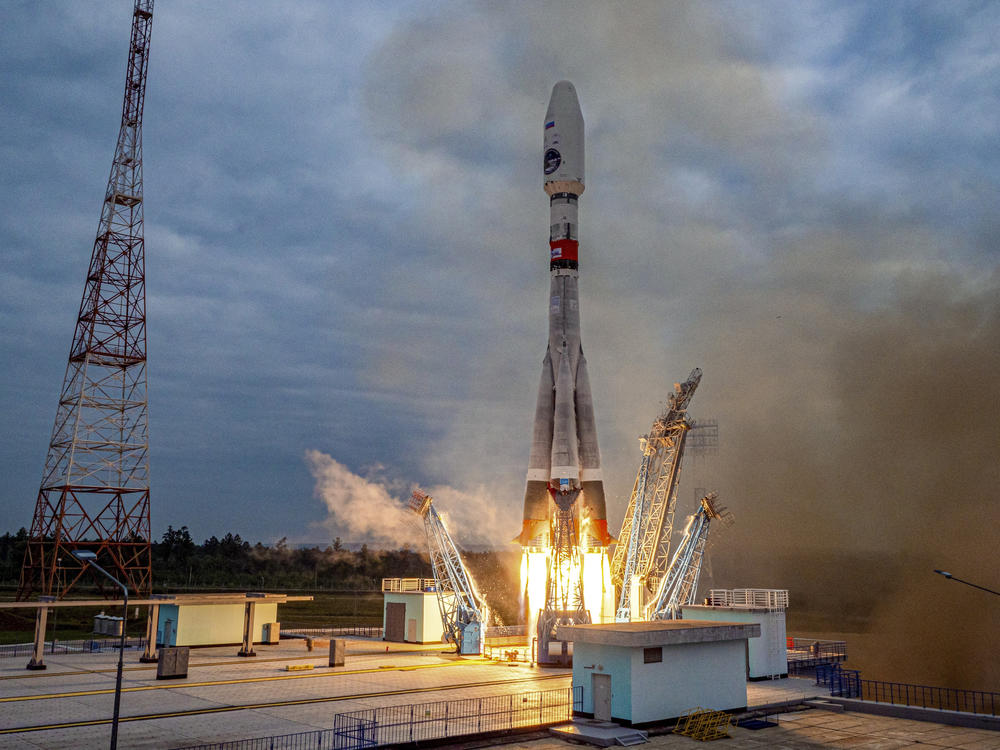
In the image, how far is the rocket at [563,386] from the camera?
5506cm

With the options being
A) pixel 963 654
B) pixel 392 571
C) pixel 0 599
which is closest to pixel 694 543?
pixel 963 654

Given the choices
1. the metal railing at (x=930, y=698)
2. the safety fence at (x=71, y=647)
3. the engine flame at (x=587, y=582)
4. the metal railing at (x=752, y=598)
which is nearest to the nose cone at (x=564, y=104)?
the engine flame at (x=587, y=582)

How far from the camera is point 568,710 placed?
1265 inches

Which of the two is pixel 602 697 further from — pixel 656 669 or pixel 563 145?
pixel 563 145

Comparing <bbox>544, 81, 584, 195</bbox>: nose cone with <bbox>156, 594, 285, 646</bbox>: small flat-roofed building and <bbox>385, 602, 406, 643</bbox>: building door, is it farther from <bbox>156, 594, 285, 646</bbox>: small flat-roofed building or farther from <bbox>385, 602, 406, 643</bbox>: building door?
<bbox>156, 594, 285, 646</bbox>: small flat-roofed building

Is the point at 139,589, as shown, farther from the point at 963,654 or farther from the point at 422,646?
the point at 963,654

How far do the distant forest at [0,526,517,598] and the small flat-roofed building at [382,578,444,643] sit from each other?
167ft

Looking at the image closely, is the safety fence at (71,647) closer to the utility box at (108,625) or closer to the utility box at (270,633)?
the utility box at (108,625)

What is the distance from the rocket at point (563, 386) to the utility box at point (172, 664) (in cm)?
2497

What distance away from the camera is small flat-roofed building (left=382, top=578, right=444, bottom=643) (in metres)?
56.3

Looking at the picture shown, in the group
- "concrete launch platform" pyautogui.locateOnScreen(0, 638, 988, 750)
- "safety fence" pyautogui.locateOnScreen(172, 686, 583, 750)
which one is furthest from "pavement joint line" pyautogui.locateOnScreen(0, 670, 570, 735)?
"safety fence" pyautogui.locateOnScreen(172, 686, 583, 750)

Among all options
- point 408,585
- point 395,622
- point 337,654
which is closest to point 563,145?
point 408,585

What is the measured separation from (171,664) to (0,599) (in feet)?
176

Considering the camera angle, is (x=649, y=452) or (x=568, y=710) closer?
(x=568, y=710)
